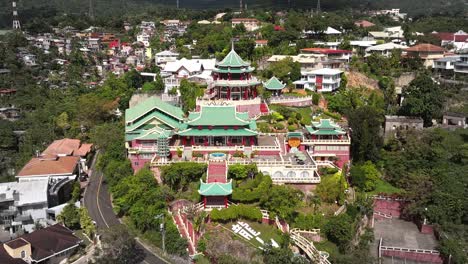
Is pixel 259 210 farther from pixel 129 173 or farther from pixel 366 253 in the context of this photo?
pixel 129 173

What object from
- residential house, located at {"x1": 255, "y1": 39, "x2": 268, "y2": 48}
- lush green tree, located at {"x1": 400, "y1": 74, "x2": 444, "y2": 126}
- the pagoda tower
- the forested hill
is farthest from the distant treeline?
the pagoda tower

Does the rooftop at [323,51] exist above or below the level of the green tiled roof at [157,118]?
above

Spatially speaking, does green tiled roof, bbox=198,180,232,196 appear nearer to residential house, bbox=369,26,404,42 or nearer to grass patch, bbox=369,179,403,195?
grass patch, bbox=369,179,403,195

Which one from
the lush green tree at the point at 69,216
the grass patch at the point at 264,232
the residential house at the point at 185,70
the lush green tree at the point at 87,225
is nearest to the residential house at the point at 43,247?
the lush green tree at the point at 87,225

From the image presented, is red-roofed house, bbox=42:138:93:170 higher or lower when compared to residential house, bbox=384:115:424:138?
lower

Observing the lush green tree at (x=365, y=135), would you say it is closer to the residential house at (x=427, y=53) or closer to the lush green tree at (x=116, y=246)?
the lush green tree at (x=116, y=246)

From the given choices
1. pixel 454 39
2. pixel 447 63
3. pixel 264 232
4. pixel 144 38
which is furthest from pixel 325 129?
pixel 144 38
